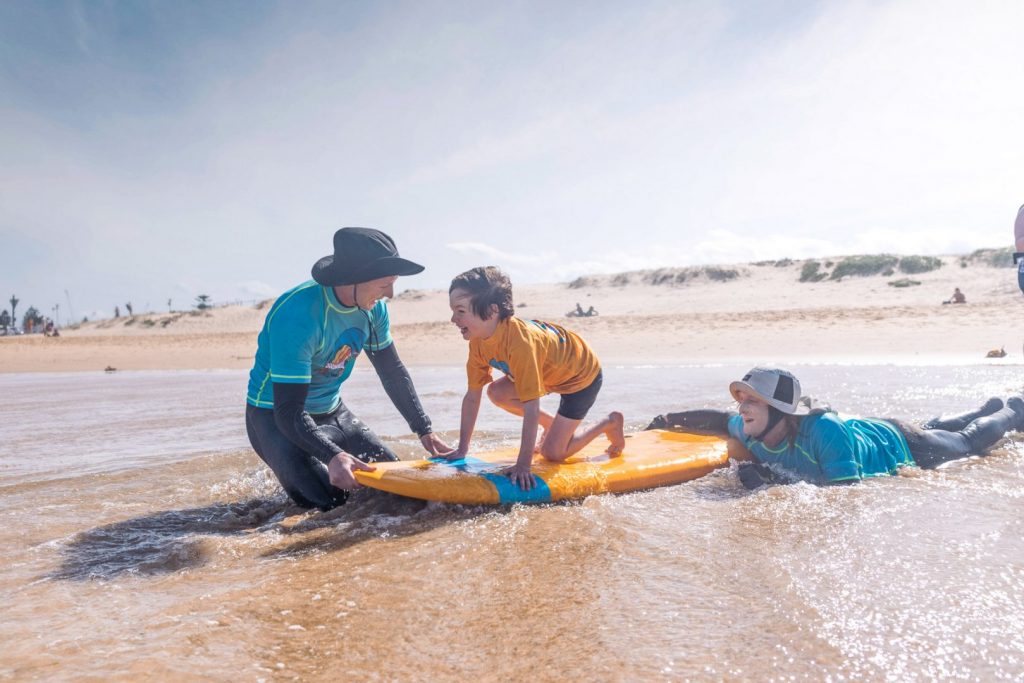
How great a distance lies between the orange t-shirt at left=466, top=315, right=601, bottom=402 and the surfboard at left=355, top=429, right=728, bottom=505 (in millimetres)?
429

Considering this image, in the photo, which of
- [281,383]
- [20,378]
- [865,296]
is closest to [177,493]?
[281,383]

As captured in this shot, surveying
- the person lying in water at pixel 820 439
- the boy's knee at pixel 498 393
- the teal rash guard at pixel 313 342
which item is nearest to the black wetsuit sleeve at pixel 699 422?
the person lying in water at pixel 820 439

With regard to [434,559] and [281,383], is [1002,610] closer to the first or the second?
[434,559]

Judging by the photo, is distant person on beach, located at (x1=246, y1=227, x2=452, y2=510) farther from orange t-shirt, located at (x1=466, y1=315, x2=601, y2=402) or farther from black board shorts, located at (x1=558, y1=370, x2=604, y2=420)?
black board shorts, located at (x1=558, y1=370, x2=604, y2=420)

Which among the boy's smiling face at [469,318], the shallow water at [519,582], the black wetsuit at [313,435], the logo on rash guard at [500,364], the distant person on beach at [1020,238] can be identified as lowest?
the shallow water at [519,582]

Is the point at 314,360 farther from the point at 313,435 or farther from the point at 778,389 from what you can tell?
the point at 778,389

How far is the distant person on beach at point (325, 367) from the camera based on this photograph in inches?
127

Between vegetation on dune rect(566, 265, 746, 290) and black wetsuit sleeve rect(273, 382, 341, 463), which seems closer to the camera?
black wetsuit sleeve rect(273, 382, 341, 463)

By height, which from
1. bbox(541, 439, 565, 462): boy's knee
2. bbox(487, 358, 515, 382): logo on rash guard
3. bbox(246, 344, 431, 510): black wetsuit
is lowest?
bbox(541, 439, 565, 462): boy's knee

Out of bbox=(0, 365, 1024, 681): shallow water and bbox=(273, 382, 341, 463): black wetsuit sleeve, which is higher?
bbox=(273, 382, 341, 463): black wetsuit sleeve

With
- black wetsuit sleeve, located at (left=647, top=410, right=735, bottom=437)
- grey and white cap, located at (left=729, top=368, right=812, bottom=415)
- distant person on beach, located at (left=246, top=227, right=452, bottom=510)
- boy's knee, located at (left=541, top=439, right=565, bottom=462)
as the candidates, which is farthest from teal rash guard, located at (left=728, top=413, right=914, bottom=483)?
distant person on beach, located at (left=246, top=227, right=452, bottom=510)

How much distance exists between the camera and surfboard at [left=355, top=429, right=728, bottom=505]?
134 inches

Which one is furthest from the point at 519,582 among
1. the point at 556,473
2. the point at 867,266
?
the point at 867,266

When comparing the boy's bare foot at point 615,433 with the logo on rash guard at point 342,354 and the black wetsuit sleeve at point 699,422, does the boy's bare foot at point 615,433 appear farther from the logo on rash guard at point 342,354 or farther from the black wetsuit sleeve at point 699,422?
the logo on rash guard at point 342,354
